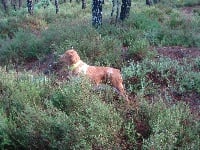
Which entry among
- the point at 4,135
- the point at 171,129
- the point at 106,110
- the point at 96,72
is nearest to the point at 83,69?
the point at 96,72

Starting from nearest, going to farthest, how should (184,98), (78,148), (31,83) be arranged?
(78,148)
(31,83)
(184,98)

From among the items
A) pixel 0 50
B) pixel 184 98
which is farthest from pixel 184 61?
pixel 0 50

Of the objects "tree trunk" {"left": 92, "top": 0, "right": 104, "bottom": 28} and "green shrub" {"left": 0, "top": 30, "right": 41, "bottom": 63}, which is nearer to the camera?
"green shrub" {"left": 0, "top": 30, "right": 41, "bottom": 63}

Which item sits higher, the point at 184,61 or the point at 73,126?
the point at 73,126

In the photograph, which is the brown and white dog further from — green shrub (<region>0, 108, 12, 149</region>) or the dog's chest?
green shrub (<region>0, 108, 12, 149</region>)

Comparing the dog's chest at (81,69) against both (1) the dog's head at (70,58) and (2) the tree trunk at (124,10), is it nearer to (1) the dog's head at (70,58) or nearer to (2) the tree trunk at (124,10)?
(1) the dog's head at (70,58)

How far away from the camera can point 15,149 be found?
5.47 meters

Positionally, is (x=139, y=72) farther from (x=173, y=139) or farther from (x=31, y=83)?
(x=173, y=139)

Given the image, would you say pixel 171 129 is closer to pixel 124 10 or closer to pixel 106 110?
pixel 106 110

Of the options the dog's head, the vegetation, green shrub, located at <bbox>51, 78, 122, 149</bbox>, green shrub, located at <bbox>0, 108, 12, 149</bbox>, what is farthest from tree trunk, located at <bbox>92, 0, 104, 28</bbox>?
green shrub, located at <bbox>0, 108, 12, 149</bbox>

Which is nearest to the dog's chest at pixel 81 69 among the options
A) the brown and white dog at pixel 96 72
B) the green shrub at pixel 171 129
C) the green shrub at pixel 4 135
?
the brown and white dog at pixel 96 72

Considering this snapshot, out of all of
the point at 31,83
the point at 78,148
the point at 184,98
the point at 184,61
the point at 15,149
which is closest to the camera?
the point at 78,148

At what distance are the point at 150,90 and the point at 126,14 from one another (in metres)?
8.87

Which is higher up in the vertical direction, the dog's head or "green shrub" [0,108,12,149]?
the dog's head
